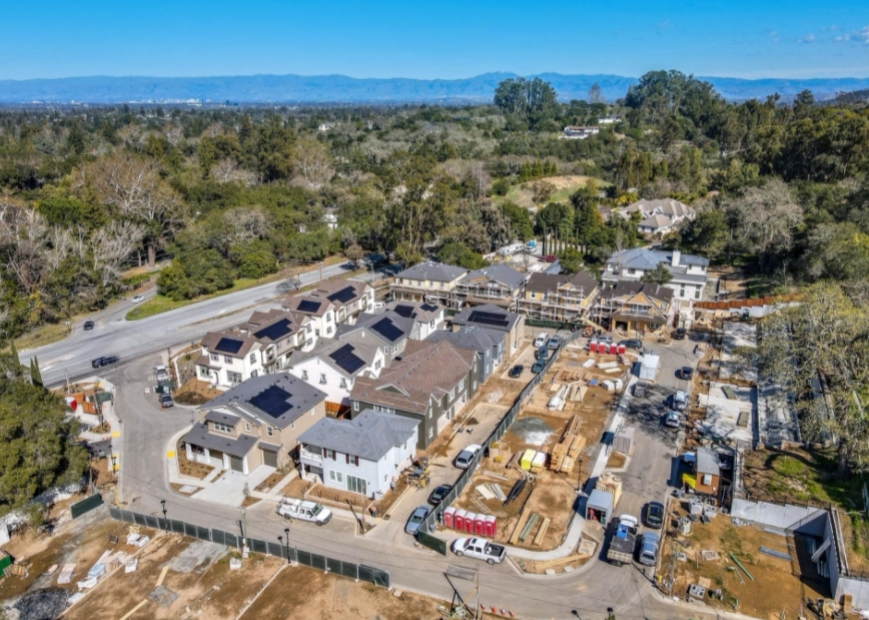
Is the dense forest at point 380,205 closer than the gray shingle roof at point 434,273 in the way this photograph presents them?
No

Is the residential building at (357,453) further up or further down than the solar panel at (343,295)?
further down

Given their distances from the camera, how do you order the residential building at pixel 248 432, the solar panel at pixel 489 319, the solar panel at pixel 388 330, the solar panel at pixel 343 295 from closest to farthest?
the residential building at pixel 248 432
the solar panel at pixel 388 330
the solar panel at pixel 489 319
the solar panel at pixel 343 295

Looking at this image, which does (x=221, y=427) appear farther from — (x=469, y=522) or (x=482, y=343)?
(x=482, y=343)

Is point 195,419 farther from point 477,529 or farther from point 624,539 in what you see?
point 624,539

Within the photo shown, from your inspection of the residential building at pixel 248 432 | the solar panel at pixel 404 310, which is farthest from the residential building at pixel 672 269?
the residential building at pixel 248 432

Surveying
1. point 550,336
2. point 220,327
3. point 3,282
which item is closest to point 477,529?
point 550,336

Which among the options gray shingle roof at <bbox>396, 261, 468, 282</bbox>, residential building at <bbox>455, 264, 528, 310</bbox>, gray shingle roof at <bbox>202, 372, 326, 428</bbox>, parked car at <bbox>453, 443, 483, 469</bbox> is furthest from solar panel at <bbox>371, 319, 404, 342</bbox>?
parked car at <bbox>453, 443, 483, 469</bbox>

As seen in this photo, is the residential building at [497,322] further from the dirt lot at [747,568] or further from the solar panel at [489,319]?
the dirt lot at [747,568]
